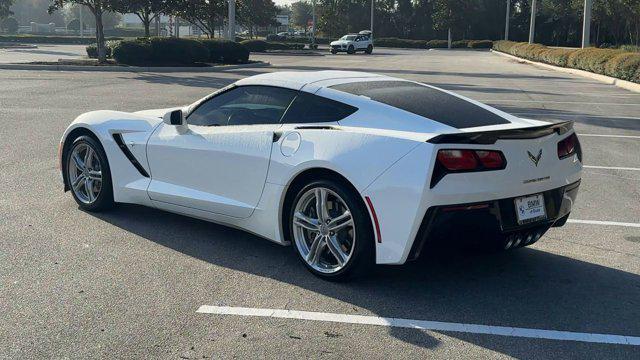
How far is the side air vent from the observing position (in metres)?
6.27

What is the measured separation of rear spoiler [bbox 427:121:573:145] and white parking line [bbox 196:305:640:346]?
3.67 ft

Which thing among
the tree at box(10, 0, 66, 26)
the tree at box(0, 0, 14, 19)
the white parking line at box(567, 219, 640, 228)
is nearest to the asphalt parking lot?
the white parking line at box(567, 219, 640, 228)

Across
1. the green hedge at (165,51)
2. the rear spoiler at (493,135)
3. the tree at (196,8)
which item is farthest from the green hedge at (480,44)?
the rear spoiler at (493,135)

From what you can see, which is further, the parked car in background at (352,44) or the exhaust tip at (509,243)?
the parked car in background at (352,44)

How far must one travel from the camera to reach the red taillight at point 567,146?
198 inches

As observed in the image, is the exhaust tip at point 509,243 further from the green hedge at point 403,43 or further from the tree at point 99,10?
the green hedge at point 403,43

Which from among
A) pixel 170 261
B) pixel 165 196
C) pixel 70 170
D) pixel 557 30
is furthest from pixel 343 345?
pixel 557 30

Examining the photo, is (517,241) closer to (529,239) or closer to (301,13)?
(529,239)

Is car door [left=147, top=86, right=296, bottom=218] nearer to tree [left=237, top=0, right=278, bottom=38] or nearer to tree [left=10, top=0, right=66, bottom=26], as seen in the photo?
tree [left=237, top=0, right=278, bottom=38]

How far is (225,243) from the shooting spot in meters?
5.91

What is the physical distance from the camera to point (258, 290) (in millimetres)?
4840

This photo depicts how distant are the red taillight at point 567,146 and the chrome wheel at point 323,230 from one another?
1.58 meters

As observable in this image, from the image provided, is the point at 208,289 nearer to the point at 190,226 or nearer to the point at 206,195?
the point at 206,195

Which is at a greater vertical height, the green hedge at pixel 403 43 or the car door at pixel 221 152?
the green hedge at pixel 403 43
